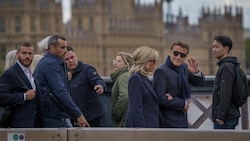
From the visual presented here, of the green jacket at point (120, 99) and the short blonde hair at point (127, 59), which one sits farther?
the short blonde hair at point (127, 59)

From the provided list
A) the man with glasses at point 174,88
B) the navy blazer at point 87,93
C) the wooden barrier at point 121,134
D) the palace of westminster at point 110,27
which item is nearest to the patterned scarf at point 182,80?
the man with glasses at point 174,88

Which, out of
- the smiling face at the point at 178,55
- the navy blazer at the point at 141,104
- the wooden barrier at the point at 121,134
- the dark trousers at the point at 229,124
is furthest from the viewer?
the dark trousers at the point at 229,124

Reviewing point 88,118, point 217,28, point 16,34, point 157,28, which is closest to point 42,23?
point 16,34

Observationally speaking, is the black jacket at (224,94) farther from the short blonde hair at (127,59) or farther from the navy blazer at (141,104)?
the short blonde hair at (127,59)

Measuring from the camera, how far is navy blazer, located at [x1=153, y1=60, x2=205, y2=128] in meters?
8.55

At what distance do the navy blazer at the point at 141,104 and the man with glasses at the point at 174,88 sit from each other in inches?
5.9

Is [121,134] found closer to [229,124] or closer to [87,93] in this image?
[229,124]

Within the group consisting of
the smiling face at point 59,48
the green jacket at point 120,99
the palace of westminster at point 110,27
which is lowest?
the palace of westminster at point 110,27

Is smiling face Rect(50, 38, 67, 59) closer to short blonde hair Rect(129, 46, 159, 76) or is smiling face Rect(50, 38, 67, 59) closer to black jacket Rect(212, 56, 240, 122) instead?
short blonde hair Rect(129, 46, 159, 76)

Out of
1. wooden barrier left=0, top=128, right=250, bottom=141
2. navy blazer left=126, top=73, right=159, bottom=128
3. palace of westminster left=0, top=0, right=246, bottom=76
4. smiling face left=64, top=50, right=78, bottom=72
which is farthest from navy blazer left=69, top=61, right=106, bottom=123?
palace of westminster left=0, top=0, right=246, bottom=76

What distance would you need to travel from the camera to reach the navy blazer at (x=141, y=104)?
8227 mm

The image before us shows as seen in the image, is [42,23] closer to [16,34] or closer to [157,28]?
[16,34]

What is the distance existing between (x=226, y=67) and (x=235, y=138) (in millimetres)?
2003

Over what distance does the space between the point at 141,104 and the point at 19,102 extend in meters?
0.92
